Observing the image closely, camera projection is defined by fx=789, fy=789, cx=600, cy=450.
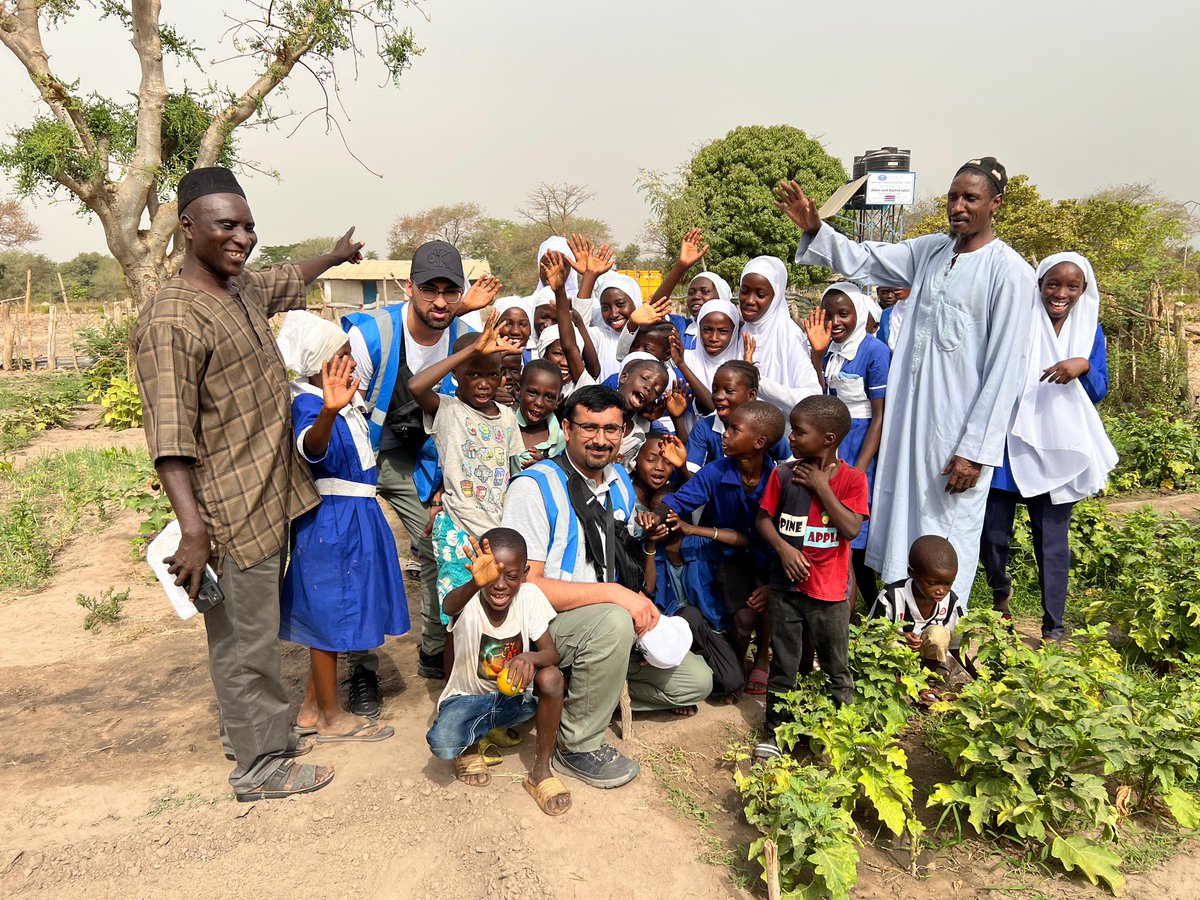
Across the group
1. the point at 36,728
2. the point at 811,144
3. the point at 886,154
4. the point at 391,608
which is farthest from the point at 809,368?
the point at 811,144

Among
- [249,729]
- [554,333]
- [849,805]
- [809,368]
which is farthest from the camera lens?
[554,333]

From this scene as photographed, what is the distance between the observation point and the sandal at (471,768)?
307 cm

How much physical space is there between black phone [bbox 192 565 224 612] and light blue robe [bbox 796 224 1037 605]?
2978mm

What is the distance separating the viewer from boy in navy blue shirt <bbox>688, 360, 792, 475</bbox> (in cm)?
389

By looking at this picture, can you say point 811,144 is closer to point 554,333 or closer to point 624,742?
point 554,333

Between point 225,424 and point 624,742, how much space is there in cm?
207

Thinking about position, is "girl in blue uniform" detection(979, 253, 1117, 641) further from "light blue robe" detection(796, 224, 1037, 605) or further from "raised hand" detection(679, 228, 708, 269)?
"raised hand" detection(679, 228, 708, 269)

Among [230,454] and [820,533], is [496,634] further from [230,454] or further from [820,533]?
[820,533]

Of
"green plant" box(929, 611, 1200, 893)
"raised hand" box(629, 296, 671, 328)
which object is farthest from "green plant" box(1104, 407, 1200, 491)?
"green plant" box(929, 611, 1200, 893)

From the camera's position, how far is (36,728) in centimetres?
366

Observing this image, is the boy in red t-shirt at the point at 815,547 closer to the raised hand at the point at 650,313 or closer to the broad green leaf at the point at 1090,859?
the broad green leaf at the point at 1090,859

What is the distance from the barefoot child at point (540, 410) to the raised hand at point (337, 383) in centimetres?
110

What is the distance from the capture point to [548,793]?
2.91 metres

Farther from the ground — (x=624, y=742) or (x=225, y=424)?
(x=225, y=424)
